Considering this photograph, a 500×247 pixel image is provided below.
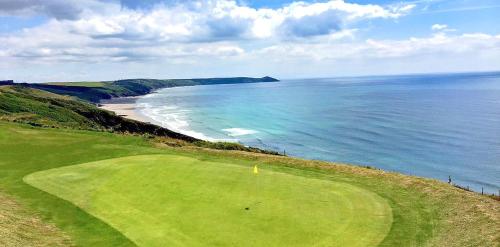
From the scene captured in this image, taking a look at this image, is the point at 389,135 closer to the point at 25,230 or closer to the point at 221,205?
the point at 221,205

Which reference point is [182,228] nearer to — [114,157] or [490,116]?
[114,157]

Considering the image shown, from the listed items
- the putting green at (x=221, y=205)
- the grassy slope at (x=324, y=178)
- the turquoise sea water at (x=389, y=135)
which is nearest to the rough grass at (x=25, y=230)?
the grassy slope at (x=324, y=178)

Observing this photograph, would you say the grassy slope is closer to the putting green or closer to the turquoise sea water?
the putting green

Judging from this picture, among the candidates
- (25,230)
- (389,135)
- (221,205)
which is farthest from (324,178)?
(389,135)

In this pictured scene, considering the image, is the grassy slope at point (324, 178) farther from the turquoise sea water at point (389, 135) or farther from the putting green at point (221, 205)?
the turquoise sea water at point (389, 135)

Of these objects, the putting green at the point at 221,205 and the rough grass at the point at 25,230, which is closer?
the putting green at the point at 221,205
